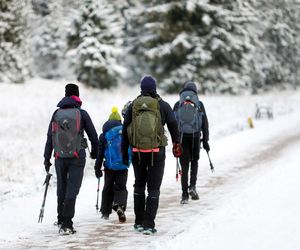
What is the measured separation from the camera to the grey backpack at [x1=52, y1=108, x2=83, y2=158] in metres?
7.94

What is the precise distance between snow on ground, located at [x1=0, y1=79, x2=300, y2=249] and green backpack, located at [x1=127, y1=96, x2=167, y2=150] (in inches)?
51.3

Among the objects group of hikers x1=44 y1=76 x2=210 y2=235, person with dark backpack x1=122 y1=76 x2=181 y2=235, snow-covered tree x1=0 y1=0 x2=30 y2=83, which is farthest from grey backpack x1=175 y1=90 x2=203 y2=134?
snow-covered tree x1=0 y1=0 x2=30 y2=83

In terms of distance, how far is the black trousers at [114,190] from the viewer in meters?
9.15

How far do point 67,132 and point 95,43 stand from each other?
2851 centimetres

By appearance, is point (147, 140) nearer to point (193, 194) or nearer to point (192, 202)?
point (192, 202)

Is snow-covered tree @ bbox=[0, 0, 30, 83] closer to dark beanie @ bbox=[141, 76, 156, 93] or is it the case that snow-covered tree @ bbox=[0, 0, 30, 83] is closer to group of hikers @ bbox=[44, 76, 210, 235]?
group of hikers @ bbox=[44, 76, 210, 235]

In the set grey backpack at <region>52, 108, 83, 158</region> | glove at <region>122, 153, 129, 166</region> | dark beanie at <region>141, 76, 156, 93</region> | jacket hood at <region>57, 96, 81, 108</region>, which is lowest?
glove at <region>122, 153, 129, 166</region>

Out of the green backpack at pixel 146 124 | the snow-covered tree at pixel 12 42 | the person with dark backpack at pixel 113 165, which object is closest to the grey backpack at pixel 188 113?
the person with dark backpack at pixel 113 165

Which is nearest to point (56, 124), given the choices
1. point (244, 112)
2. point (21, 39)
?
point (244, 112)

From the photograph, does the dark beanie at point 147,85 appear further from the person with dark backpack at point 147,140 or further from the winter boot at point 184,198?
the winter boot at point 184,198

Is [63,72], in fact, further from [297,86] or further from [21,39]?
[297,86]

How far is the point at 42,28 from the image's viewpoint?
47938mm

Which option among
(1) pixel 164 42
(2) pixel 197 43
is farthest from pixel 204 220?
(1) pixel 164 42

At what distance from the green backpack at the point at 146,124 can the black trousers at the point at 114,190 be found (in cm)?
152
